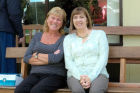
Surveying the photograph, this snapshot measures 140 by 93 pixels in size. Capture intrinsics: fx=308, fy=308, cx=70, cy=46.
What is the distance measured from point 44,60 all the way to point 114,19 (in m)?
2.32

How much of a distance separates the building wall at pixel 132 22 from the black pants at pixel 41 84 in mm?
1918

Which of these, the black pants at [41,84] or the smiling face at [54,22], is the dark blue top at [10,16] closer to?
the smiling face at [54,22]

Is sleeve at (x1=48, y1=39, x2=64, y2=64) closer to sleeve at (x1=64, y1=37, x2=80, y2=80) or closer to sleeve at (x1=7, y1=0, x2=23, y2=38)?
sleeve at (x1=64, y1=37, x2=80, y2=80)

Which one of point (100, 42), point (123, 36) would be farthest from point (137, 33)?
point (100, 42)

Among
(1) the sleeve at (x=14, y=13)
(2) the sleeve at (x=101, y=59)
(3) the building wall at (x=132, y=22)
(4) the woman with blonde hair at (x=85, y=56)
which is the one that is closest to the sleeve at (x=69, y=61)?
(4) the woman with blonde hair at (x=85, y=56)

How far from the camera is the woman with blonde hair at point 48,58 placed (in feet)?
11.7

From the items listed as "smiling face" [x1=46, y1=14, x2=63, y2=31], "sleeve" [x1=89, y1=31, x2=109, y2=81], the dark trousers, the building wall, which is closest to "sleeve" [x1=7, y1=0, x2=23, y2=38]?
the dark trousers

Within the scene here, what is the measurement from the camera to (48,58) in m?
Answer: 3.73

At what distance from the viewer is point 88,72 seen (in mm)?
3566

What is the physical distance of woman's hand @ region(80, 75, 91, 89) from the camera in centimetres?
338

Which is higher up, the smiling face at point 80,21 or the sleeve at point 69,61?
the smiling face at point 80,21

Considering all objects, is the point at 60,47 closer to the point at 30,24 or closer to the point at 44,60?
the point at 44,60

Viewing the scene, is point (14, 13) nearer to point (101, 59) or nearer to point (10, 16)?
point (10, 16)

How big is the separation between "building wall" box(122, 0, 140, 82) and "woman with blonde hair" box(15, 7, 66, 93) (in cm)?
177
